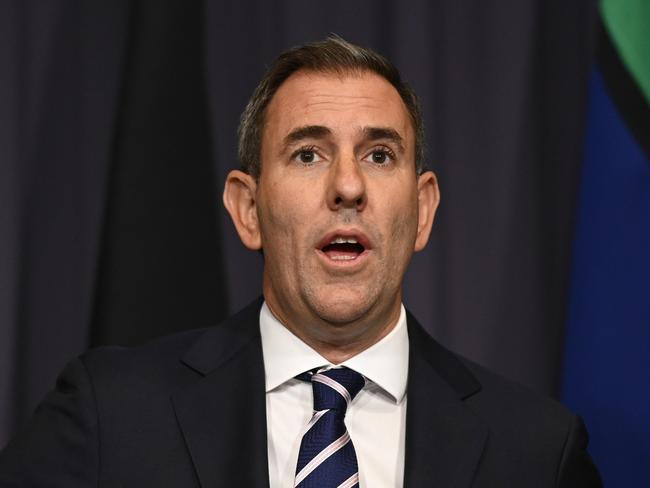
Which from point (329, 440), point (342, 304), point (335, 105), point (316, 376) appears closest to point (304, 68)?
point (335, 105)

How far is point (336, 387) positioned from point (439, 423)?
0.18m

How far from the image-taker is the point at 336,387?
1.67m

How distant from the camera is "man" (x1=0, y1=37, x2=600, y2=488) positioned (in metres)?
1.58

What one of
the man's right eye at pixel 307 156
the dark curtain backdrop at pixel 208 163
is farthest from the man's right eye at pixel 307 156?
the dark curtain backdrop at pixel 208 163

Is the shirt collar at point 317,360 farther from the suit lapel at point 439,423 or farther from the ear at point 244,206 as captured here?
the ear at point 244,206

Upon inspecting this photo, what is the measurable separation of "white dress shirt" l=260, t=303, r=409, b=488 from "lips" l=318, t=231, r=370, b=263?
17cm

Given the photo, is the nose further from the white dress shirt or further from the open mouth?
the white dress shirt

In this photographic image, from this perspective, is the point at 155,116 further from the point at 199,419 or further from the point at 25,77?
the point at 199,419

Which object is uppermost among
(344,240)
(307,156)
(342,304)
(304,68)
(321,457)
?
(304,68)

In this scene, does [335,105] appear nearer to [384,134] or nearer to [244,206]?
[384,134]

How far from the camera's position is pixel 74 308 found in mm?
2314

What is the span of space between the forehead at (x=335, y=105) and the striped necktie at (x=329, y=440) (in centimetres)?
41

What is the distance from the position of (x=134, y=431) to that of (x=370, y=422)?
39 cm

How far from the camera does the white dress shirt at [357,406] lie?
5.41 feet
